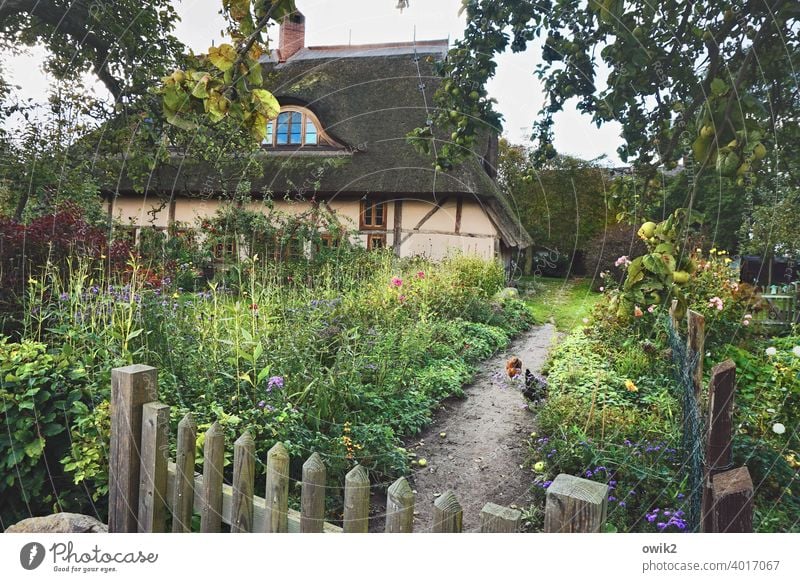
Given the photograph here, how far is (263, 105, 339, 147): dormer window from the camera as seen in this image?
1.39 metres

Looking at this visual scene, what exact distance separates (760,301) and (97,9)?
169 centimetres

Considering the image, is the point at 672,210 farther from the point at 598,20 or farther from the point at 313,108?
the point at 313,108

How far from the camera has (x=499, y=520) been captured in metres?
0.88

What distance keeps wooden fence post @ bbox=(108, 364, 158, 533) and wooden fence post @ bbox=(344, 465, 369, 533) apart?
1.90 feet

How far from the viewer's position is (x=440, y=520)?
949mm

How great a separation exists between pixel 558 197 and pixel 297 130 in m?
0.71

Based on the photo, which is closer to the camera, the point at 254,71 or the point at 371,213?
the point at 254,71

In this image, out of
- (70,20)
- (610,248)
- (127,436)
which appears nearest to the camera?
(610,248)

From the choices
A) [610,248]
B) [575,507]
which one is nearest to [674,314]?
[610,248]

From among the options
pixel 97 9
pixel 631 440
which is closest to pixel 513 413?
pixel 631 440

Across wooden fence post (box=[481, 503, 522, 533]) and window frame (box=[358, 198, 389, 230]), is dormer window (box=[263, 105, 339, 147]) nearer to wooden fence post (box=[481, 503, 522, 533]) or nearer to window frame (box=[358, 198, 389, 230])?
window frame (box=[358, 198, 389, 230])

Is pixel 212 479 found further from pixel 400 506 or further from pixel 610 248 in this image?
pixel 610 248

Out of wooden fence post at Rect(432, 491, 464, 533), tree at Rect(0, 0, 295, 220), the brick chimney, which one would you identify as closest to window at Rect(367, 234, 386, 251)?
tree at Rect(0, 0, 295, 220)

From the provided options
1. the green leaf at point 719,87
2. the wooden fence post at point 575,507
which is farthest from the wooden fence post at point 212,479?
the green leaf at point 719,87
